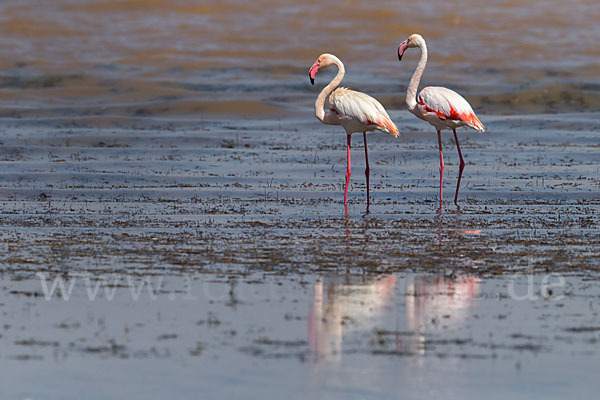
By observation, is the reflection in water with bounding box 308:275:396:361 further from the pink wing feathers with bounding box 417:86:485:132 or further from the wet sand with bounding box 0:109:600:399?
the pink wing feathers with bounding box 417:86:485:132

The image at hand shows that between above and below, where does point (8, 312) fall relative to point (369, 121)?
below

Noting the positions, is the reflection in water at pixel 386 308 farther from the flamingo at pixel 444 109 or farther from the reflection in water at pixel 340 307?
the flamingo at pixel 444 109

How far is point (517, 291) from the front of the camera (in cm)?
741

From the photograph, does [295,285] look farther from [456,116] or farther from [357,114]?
[456,116]

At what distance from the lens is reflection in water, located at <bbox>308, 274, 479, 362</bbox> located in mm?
6101

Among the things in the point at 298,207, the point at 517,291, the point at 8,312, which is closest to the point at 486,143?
the point at 298,207

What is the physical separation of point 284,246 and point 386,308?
2.57 meters

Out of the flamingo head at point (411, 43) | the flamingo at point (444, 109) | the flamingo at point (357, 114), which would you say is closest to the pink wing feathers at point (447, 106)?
the flamingo at point (444, 109)

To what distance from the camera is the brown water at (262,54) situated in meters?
27.8

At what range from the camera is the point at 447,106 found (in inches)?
567

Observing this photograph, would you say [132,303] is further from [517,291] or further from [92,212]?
[92,212]

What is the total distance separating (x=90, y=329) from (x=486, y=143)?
15.6 metres

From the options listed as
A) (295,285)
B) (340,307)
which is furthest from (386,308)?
(295,285)

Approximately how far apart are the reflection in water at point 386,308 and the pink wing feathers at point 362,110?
6405 mm
